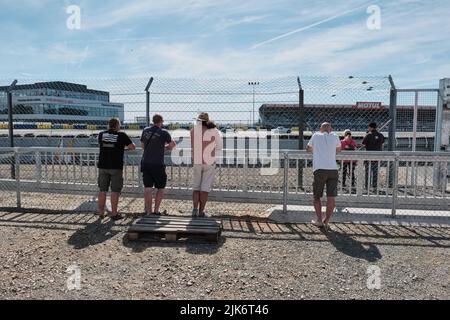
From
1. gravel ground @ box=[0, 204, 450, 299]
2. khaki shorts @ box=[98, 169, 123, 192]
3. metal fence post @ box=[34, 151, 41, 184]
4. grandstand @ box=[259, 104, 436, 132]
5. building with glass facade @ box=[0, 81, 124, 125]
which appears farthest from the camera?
grandstand @ box=[259, 104, 436, 132]

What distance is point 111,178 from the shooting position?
677 cm

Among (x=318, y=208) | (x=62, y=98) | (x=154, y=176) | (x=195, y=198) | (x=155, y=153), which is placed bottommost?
(x=318, y=208)

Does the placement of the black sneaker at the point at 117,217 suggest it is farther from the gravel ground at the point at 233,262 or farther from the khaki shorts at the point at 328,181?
the khaki shorts at the point at 328,181

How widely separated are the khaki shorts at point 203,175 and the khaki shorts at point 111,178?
135 centimetres

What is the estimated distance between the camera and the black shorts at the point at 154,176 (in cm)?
659

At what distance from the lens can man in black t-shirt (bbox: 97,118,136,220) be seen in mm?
6617

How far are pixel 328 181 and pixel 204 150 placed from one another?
2.11 m

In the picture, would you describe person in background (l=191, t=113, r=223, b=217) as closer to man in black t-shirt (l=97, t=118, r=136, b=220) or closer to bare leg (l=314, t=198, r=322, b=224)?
man in black t-shirt (l=97, t=118, r=136, b=220)

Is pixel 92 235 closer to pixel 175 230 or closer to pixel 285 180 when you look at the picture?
pixel 175 230

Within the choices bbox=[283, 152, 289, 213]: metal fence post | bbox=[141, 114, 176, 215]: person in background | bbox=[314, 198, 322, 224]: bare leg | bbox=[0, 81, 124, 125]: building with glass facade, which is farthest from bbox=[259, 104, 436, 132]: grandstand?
bbox=[0, 81, 124, 125]: building with glass facade

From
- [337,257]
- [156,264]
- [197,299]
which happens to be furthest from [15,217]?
[337,257]

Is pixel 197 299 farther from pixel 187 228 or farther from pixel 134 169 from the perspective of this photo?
pixel 134 169

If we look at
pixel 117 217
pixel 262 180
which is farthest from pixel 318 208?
pixel 117 217
